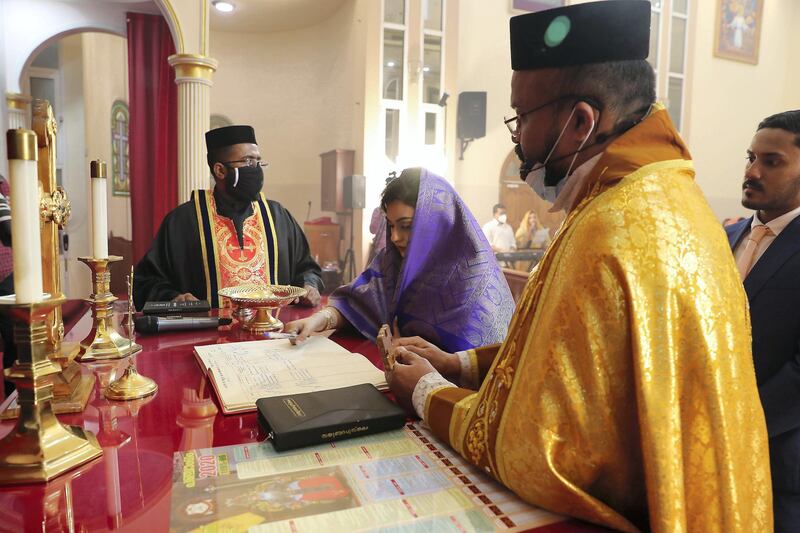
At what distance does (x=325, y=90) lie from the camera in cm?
1075

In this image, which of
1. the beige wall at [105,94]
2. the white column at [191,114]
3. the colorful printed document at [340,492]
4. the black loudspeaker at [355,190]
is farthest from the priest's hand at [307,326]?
the beige wall at [105,94]

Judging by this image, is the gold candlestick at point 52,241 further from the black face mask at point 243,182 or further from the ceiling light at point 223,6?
the ceiling light at point 223,6

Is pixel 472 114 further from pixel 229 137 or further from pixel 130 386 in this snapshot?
pixel 130 386

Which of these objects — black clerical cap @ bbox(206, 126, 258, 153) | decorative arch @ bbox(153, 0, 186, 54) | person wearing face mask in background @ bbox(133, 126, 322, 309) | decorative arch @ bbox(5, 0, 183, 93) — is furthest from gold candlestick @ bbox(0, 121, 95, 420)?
decorative arch @ bbox(5, 0, 183, 93)

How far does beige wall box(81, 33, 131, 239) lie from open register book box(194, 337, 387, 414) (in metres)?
8.23

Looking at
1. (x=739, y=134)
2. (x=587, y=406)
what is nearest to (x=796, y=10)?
(x=739, y=134)

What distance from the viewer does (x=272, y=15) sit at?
9.96 m

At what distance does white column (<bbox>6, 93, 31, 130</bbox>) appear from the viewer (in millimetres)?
6496

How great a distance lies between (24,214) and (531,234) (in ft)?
33.5

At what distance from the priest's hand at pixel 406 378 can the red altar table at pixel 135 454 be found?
35 cm

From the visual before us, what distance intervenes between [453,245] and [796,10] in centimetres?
1546

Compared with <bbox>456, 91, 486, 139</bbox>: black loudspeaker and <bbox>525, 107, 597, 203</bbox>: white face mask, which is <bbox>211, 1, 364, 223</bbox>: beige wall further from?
<bbox>525, 107, 597, 203</bbox>: white face mask

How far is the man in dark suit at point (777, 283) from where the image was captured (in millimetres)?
2094

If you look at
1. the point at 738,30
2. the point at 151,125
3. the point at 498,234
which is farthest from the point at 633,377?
the point at 738,30
